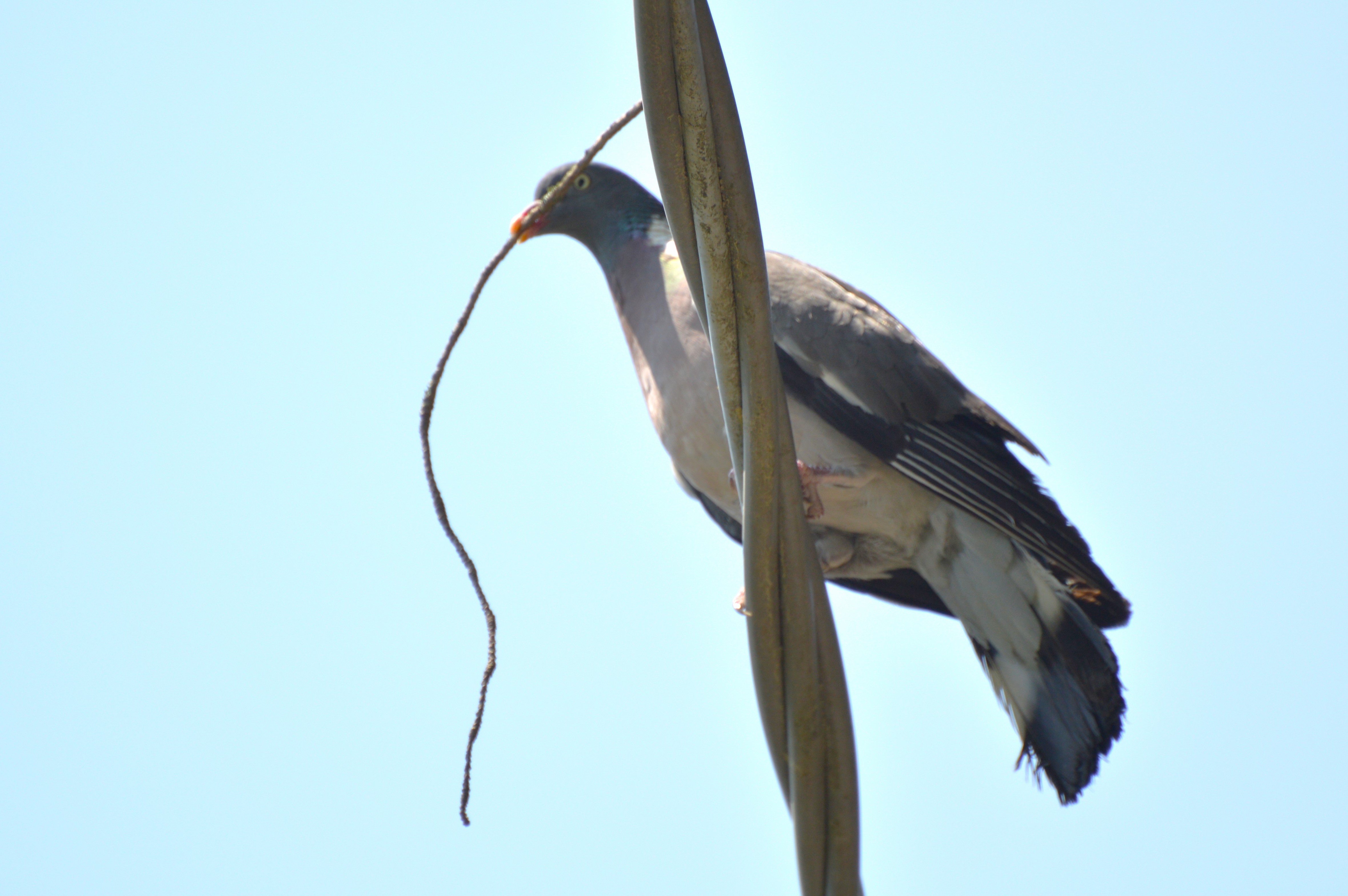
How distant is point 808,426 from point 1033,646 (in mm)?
843

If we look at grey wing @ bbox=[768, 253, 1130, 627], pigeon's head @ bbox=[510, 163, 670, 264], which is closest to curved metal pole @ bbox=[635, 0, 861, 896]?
grey wing @ bbox=[768, 253, 1130, 627]

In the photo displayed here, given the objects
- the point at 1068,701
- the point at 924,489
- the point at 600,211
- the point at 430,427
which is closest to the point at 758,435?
the point at 430,427

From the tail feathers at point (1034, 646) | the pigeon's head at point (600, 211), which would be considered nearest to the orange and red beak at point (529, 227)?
the pigeon's head at point (600, 211)

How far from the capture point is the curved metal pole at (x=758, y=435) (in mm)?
1104

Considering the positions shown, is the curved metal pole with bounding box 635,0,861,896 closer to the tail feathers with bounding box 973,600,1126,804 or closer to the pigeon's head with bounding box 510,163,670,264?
the tail feathers with bounding box 973,600,1126,804

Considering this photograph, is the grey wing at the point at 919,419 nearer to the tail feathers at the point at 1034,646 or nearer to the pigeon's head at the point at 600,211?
the tail feathers at the point at 1034,646

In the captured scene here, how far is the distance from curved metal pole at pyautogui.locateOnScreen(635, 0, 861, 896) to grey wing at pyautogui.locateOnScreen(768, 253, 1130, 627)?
197cm

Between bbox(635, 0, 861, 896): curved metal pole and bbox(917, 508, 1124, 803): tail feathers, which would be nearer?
bbox(635, 0, 861, 896): curved metal pole

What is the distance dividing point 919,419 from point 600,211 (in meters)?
1.48

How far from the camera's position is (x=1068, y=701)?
10.1 ft

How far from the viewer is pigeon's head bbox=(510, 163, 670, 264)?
3971 millimetres

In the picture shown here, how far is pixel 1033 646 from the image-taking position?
318cm

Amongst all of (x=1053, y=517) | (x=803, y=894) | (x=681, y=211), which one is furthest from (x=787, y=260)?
(x=803, y=894)

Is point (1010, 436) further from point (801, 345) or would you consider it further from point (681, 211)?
point (681, 211)
